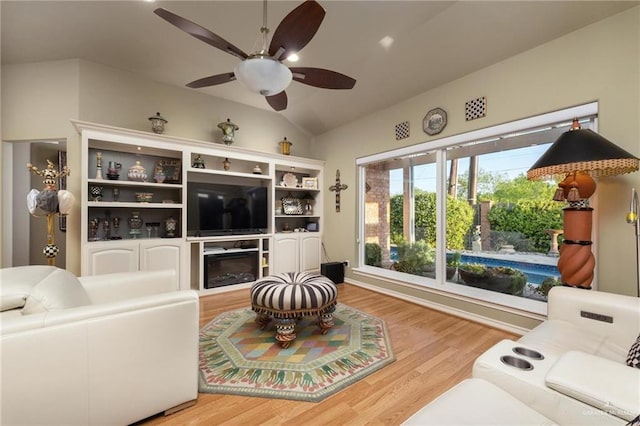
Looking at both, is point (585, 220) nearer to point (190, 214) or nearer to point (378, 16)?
point (378, 16)

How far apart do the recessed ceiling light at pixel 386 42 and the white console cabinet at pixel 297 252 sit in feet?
9.83

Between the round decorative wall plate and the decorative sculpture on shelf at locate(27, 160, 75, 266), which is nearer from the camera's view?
the decorative sculpture on shelf at locate(27, 160, 75, 266)

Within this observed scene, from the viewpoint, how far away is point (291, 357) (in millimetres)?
2086

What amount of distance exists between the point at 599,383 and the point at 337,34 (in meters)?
3.21

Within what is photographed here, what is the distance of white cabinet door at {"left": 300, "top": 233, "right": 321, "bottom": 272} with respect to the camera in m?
4.64

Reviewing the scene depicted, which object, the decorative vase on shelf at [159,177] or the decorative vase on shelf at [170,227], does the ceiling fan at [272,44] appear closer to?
the decorative vase on shelf at [159,177]

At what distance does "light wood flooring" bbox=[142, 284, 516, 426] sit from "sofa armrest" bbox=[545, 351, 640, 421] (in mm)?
876

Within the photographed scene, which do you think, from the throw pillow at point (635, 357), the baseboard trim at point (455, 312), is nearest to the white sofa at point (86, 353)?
the throw pillow at point (635, 357)

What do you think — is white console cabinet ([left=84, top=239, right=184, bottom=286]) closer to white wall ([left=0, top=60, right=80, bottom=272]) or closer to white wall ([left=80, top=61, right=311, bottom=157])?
white wall ([left=0, top=60, right=80, bottom=272])

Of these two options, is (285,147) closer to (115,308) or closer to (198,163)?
(198,163)

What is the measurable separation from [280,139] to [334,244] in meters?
2.18

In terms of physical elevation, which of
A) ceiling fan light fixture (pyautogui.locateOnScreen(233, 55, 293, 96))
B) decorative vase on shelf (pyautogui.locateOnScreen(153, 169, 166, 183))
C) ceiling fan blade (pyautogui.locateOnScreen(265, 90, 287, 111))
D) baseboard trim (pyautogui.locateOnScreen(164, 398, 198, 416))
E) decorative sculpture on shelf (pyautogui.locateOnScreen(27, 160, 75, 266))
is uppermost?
ceiling fan blade (pyautogui.locateOnScreen(265, 90, 287, 111))

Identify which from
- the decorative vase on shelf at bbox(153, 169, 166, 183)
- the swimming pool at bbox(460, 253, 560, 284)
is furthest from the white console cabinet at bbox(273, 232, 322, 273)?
the swimming pool at bbox(460, 253, 560, 284)

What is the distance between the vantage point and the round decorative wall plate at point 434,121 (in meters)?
3.16
